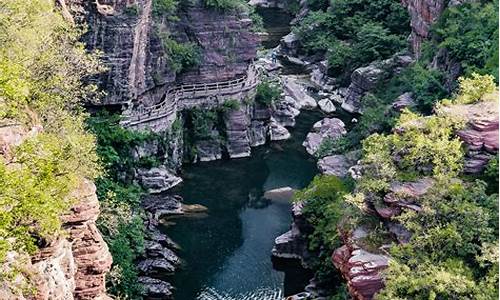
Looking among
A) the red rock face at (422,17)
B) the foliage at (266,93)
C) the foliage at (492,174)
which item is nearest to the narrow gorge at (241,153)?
the foliage at (492,174)

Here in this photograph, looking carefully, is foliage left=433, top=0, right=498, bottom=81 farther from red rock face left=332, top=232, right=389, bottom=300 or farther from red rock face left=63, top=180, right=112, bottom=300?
red rock face left=63, top=180, right=112, bottom=300

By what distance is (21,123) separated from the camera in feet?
67.8

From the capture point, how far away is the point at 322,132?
164 feet

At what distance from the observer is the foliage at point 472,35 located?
37719 millimetres

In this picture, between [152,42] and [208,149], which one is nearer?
[152,42]

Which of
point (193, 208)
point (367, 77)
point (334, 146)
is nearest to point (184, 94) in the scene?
point (193, 208)

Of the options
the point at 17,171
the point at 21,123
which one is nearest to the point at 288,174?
the point at 21,123

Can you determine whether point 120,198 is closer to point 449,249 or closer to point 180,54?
point 180,54

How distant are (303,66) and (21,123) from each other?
153 ft

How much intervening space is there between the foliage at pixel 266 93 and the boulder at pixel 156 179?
992cm

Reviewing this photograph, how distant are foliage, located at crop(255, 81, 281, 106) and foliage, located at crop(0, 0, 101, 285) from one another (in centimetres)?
1945

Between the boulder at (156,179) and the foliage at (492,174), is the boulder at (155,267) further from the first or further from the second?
the foliage at (492,174)

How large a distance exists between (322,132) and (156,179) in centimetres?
1371

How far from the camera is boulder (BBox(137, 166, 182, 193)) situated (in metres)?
41.2
